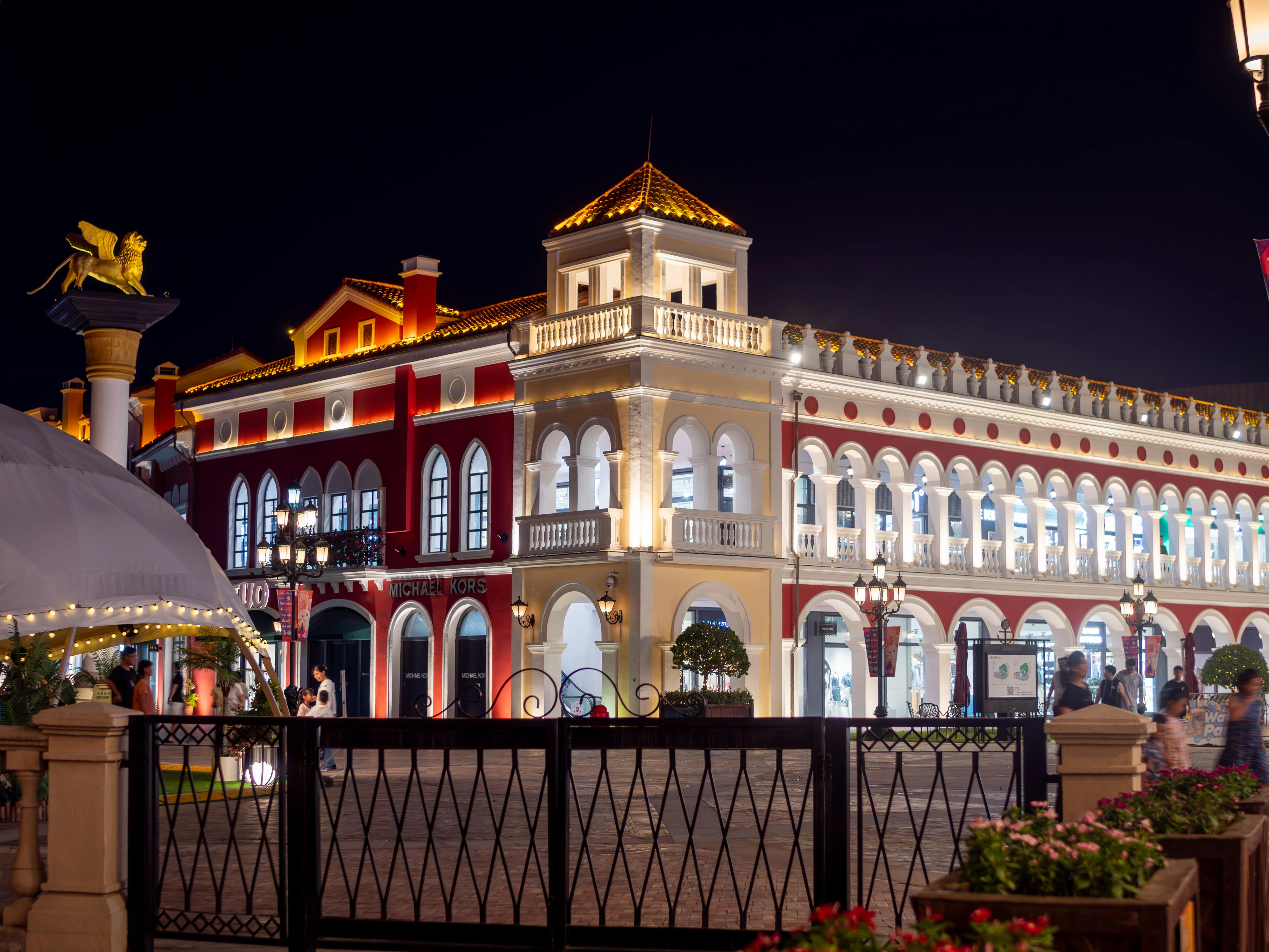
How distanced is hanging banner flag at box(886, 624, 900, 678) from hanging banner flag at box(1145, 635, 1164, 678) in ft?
33.4

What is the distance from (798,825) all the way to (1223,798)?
2.24 meters

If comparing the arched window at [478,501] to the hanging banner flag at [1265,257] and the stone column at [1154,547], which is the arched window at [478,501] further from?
the hanging banner flag at [1265,257]

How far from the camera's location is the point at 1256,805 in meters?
8.07

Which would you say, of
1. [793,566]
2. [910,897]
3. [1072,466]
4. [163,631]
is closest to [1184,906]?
[910,897]

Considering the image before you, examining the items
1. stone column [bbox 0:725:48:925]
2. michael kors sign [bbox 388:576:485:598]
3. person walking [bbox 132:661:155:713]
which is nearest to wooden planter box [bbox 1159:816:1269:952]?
stone column [bbox 0:725:48:925]

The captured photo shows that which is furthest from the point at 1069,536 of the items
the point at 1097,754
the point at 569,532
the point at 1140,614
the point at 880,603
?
the point at 1097,754

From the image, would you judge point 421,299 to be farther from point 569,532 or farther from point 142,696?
point 142,696

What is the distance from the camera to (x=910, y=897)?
4980 mm

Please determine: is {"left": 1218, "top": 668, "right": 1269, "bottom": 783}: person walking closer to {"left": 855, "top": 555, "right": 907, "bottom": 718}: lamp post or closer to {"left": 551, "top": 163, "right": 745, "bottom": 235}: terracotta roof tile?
{"left": 855, "top": 555, "right": 907, "bottom": 718}: lamp post

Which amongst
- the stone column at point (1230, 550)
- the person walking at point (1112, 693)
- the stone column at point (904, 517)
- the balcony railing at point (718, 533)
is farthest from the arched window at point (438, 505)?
the stone column at point (1230, 550)

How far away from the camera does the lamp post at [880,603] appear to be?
2797 cm

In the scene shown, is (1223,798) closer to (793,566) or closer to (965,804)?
(965,804)

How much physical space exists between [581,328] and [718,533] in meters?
4.71

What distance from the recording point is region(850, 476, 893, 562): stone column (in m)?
32.0
